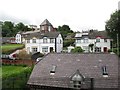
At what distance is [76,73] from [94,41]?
1009 inches

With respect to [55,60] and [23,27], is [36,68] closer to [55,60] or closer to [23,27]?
[55,60]

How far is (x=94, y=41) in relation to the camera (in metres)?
41.6

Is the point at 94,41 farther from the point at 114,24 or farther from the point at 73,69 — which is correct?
the point at 73,69

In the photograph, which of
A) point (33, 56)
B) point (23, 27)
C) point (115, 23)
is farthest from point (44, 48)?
point (23, 27)

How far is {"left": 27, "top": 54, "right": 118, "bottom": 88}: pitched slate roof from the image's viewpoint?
16.4 metres

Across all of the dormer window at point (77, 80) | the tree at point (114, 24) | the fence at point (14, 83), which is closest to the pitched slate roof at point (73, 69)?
the dormer window at point (77, 80)

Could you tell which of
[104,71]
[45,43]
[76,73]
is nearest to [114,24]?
[45,43]

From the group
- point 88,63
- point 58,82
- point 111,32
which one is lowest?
point 58,82

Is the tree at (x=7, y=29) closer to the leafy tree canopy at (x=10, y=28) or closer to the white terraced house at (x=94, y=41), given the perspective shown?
the leafy tree canopy at (x=10, y=28)

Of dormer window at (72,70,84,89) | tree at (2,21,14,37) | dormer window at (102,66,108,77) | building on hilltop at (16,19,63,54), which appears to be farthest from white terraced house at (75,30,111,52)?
tree at (2,21,14,37)

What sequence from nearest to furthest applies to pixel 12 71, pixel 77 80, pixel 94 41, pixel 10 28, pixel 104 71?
pixel 77 80
pixel 104 71
pixel 12 71
pixel 94 41
pixel 10 28

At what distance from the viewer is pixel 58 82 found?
1666 centimetres

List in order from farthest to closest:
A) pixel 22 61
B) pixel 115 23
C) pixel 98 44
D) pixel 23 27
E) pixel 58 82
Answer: pixel 23 27 < pixel 98 44 < pixel 115 23 < pixel 22 61 < pixel 58 82

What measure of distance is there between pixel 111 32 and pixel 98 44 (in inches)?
287
